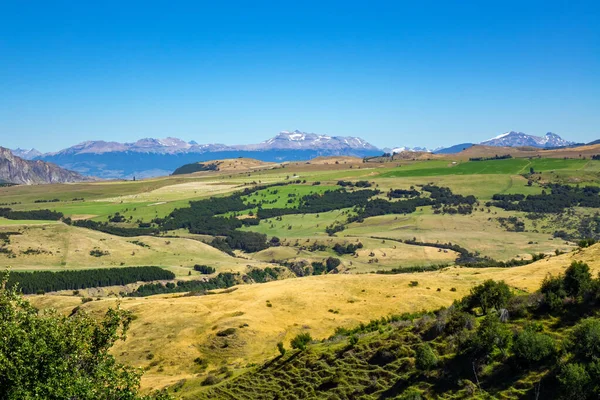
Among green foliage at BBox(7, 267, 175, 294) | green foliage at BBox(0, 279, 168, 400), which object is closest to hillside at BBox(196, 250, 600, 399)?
green foliage at BBox(0, 279, 168, 400)

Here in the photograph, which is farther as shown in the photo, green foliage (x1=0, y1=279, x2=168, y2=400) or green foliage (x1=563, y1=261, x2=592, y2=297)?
green foliage (x1=563, y1=261, x2=592, y2=297)

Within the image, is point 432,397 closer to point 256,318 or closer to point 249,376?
point 249,376

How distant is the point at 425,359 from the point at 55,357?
25128 millimetres

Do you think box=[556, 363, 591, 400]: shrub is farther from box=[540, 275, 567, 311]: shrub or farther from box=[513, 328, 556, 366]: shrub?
box=[540, 275, 567, 311]: shrub

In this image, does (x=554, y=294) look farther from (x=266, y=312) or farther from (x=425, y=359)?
(x=266, y=312)

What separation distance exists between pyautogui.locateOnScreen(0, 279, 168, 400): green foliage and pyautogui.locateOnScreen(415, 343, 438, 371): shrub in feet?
61.7

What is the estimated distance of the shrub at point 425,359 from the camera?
37.3 m

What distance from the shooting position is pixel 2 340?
1099 inches

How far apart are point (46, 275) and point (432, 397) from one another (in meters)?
182

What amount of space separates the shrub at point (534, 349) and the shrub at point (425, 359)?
6.14m

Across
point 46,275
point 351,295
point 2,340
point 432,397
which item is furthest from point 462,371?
point 46,275

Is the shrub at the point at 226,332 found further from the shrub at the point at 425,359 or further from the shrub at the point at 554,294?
the shrub at the point at 554,294

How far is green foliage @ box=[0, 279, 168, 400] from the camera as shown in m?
26.9

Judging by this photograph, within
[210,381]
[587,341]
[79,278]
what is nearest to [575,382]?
[587,341]
